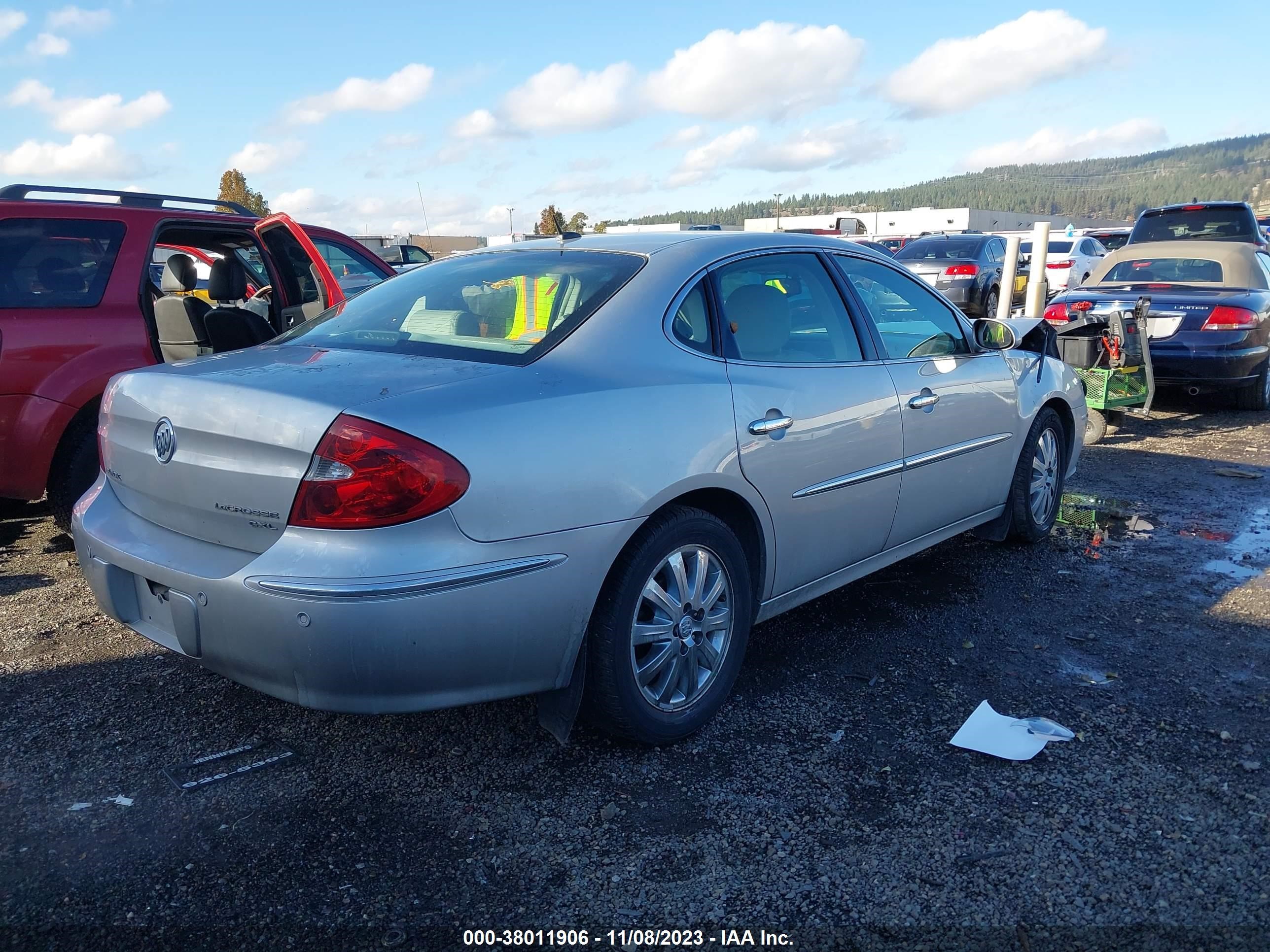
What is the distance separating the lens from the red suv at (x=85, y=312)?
4.45 m

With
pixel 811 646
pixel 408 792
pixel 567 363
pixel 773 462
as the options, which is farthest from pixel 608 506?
pixel 811 646

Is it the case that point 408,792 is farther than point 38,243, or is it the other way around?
point 38,243

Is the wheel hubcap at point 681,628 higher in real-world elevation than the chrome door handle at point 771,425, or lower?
lower

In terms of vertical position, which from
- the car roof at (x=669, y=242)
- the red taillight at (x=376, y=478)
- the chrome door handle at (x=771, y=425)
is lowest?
the chrome door handle at (x=771, y=425)

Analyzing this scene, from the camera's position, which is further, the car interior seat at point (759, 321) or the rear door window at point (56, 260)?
the rear door window at point (56, 260)

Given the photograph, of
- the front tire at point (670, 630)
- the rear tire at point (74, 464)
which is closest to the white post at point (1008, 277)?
the front tire at point (670, 630)

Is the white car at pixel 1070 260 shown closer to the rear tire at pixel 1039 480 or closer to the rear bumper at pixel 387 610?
the rear tire at pixel 1039 480

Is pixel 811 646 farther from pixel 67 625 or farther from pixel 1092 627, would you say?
pixel 67 625

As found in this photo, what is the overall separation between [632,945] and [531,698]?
133 cm

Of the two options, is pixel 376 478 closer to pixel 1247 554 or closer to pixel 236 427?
pixel 236 427

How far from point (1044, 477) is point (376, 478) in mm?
3902

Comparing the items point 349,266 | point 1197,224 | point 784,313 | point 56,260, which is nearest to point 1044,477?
point 784,313

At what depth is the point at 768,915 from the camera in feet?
7.55

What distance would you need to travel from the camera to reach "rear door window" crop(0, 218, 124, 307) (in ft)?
15.0
